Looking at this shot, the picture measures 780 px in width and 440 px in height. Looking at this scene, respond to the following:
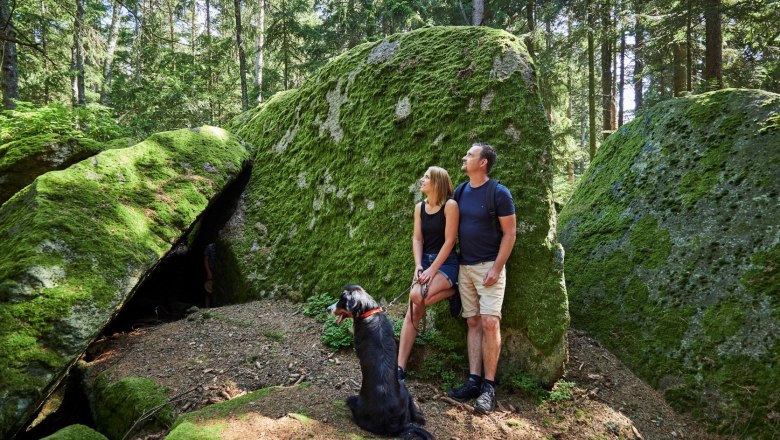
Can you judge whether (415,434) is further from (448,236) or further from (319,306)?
(319,306)

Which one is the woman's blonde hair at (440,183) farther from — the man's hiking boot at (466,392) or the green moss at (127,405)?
the green moss at (127,405)

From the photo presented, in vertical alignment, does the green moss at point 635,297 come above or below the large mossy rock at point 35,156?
below

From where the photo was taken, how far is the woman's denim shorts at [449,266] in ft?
14.8

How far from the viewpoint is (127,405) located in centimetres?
421

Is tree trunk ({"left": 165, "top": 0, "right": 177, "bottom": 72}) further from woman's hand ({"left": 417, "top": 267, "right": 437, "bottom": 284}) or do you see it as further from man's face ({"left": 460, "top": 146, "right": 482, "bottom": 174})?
woman's hand ({"left": 417, "top": 267, "right": 437, "bottom": 284})

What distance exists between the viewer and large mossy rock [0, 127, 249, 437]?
4.05 meters

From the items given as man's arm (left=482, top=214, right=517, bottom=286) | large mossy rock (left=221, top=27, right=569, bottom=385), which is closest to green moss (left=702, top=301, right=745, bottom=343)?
large mossy rock (left=221, top=27, right=569, bottom=385)

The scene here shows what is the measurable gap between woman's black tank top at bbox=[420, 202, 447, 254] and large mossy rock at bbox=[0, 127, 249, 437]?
3704mm

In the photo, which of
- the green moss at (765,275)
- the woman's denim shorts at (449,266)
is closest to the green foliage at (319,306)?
the woman's denim shorts at (449,266)

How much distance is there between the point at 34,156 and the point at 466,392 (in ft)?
25.9

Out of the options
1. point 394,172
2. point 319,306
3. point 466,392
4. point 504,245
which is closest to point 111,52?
point 394,172

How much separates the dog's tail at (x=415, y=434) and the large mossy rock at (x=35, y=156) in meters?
7.42

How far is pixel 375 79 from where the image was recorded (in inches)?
277

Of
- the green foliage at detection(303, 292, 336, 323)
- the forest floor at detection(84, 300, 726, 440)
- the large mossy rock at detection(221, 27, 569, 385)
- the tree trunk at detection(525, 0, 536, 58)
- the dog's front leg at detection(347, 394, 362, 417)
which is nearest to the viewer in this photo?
the dog's front leg at detection(347, 394, 362, 417)
